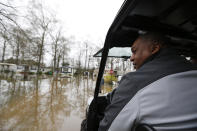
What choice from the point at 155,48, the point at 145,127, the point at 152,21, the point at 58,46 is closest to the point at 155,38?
the point at 155,48

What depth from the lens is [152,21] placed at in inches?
72.6

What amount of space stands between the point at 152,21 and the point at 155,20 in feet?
0.23

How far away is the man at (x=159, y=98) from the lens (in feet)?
3.06

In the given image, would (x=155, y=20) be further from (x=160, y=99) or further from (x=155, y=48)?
(x=160, y=99)

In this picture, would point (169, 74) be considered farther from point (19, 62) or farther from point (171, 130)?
point (19, 62)

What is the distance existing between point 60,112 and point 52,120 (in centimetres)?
92

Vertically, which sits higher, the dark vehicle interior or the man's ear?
the dark vehicle interior

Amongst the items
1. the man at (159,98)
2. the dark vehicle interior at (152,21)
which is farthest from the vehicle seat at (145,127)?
the dark vehicle interior at (152,21)

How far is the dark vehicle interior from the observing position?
1.52 metres

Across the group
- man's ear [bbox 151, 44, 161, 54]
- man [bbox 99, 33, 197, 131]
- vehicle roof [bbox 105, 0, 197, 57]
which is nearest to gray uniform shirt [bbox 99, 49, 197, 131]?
man [bbox 99, 33, 197, 131]

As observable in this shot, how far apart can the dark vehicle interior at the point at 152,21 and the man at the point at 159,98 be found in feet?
1.93

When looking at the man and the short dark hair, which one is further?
the short dark hair

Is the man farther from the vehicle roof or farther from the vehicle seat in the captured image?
the vehicle roof

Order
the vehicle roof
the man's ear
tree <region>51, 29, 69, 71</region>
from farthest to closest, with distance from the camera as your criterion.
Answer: tree <region>51, 29, 69, 71</region>, the vehicle roof, the man's ear
